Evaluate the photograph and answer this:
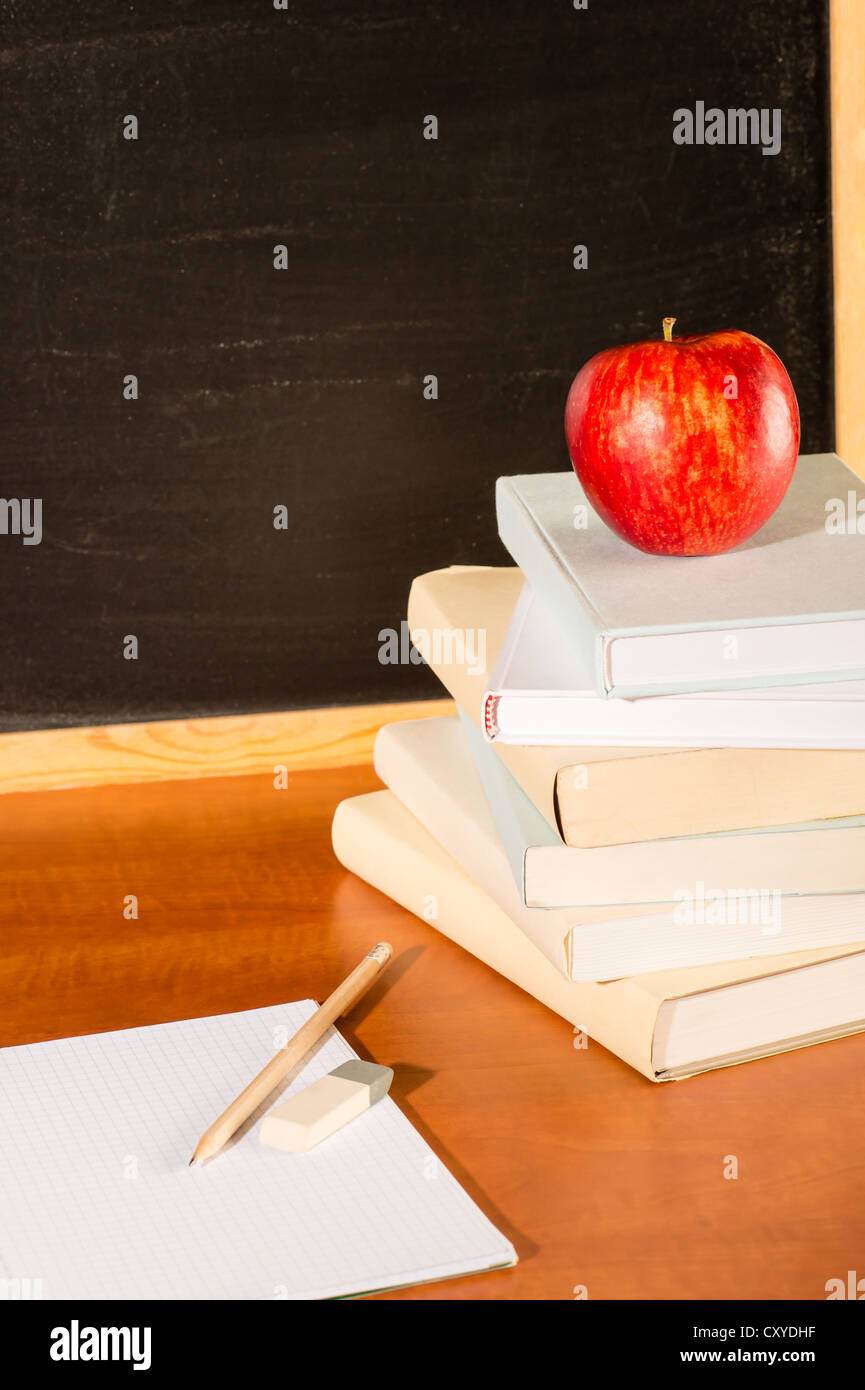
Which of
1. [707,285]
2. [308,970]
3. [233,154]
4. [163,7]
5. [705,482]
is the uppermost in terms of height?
[163,7]

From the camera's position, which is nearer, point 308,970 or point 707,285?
point 308,970

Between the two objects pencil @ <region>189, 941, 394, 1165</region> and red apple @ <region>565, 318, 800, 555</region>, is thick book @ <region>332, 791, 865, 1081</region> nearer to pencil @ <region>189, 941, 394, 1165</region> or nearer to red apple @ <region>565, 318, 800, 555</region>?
pencil @ <region>189, 941, 394, 1165</region>

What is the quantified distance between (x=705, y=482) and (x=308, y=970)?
355 millimetres

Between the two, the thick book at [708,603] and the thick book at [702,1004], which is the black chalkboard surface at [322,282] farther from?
the thick book at [702,1004]

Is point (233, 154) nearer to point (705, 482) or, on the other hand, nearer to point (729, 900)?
point (705, 482)

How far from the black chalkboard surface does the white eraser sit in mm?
522

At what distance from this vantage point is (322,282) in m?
1.07

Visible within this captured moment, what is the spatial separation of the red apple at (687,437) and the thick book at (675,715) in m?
0.11

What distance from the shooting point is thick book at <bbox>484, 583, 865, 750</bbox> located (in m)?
0.69

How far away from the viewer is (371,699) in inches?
45.8

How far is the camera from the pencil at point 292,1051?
618mm

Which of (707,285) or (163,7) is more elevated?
(163,7)

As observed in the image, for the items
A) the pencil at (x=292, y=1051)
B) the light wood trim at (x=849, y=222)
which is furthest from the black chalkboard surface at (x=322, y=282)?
the pencil at (x=292, y=1051)

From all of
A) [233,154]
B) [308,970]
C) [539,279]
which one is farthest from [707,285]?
[308,970]
